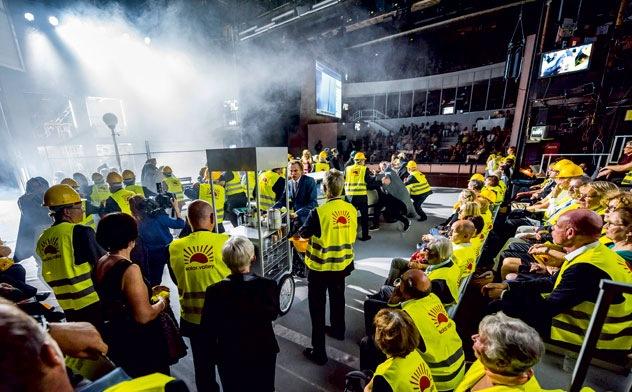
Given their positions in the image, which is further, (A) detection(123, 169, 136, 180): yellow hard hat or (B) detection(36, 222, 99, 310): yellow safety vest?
(A) detection(123, 169, 136, 180): yellow hard hat

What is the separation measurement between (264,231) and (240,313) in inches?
70.4

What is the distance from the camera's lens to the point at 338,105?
12.7m

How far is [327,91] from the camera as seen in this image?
10.7 m

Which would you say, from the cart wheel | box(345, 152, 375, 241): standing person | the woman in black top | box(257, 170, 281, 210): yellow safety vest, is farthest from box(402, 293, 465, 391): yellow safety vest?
box(345, 152, 375, 241): standing person

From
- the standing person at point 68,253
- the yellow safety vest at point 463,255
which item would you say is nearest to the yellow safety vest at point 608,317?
the yellow safety vest at point 463,255

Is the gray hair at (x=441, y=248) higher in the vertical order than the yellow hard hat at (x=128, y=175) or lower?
lower

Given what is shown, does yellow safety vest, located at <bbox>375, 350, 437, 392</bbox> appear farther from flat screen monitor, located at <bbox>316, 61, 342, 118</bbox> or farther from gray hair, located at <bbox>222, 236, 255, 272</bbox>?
flat screen monitor, located at <bbox>316, 61, 342, 118</bbox>

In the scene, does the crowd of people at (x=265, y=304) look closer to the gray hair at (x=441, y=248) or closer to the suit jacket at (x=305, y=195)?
the gray hair at (x=441, y=248)

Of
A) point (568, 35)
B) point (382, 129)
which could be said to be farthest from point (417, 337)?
point (382, 129)

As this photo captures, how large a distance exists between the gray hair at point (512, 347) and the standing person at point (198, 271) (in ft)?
6.32

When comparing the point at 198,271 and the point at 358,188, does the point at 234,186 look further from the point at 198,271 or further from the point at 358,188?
the point at 198,271

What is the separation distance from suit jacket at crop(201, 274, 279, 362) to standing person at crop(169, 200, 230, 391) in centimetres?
40

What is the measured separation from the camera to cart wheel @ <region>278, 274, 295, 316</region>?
348cm

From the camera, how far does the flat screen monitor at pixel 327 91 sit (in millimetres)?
9663
